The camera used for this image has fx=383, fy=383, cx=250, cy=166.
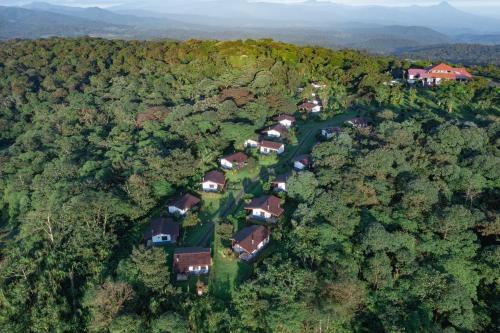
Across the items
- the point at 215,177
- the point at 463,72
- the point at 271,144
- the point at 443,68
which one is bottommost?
the point at 215,177

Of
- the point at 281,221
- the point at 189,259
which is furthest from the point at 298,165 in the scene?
the point at 189,259

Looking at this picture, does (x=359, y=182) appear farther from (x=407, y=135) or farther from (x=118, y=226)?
(x=118, y=226)

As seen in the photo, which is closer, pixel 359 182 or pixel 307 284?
pixel 307 284

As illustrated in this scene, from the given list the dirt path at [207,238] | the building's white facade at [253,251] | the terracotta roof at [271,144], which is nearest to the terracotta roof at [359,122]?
the terracotta roof at [271,144]

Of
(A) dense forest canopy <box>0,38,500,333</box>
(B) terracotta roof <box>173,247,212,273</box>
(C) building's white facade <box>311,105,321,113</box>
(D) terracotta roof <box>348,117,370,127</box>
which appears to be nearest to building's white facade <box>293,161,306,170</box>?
(A) dense forest canopy <box>0,38,500,333</box>

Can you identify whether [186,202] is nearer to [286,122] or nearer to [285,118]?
[286,122]

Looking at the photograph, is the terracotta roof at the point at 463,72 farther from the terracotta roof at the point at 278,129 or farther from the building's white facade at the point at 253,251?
the building's white facade at the point at 253,251

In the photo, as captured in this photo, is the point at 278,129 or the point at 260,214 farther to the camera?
the point at 278,129

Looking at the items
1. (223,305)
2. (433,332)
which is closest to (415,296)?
(433,332)
